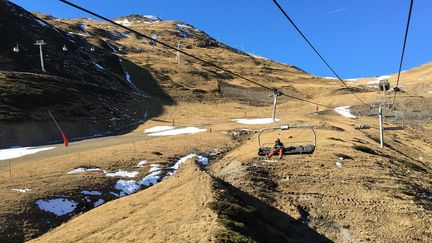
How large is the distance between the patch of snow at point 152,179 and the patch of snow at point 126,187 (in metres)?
0.69

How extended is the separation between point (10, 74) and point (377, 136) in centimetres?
6320

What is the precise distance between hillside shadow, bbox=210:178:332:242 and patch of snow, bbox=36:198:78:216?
418 inches

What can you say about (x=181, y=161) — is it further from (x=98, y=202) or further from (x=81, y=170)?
(x=98, y=202)

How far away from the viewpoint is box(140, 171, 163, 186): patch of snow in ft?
115

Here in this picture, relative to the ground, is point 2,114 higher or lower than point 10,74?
lower

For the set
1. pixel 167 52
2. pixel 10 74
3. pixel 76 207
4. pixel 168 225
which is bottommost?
pixel 76 207

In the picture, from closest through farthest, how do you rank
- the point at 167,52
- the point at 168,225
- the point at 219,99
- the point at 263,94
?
the point at 168,225
the point at 219,99
the point at 263,94
the point at 167,52

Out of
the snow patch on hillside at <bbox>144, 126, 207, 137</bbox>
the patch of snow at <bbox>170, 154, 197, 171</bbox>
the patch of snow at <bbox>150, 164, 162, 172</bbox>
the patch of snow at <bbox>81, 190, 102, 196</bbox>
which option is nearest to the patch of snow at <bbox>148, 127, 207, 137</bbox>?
the snow patch on hillside at <bbox>144, 126, 207, 137</bbox>

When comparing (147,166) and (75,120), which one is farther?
(75,120)

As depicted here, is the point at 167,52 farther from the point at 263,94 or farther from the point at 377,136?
the point at 377,136

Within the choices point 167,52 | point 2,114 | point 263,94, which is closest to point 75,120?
point 2,114

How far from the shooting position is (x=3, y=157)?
4588cm

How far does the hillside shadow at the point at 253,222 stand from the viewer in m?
17.3

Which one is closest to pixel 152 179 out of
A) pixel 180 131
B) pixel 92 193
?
pixel 92 193
